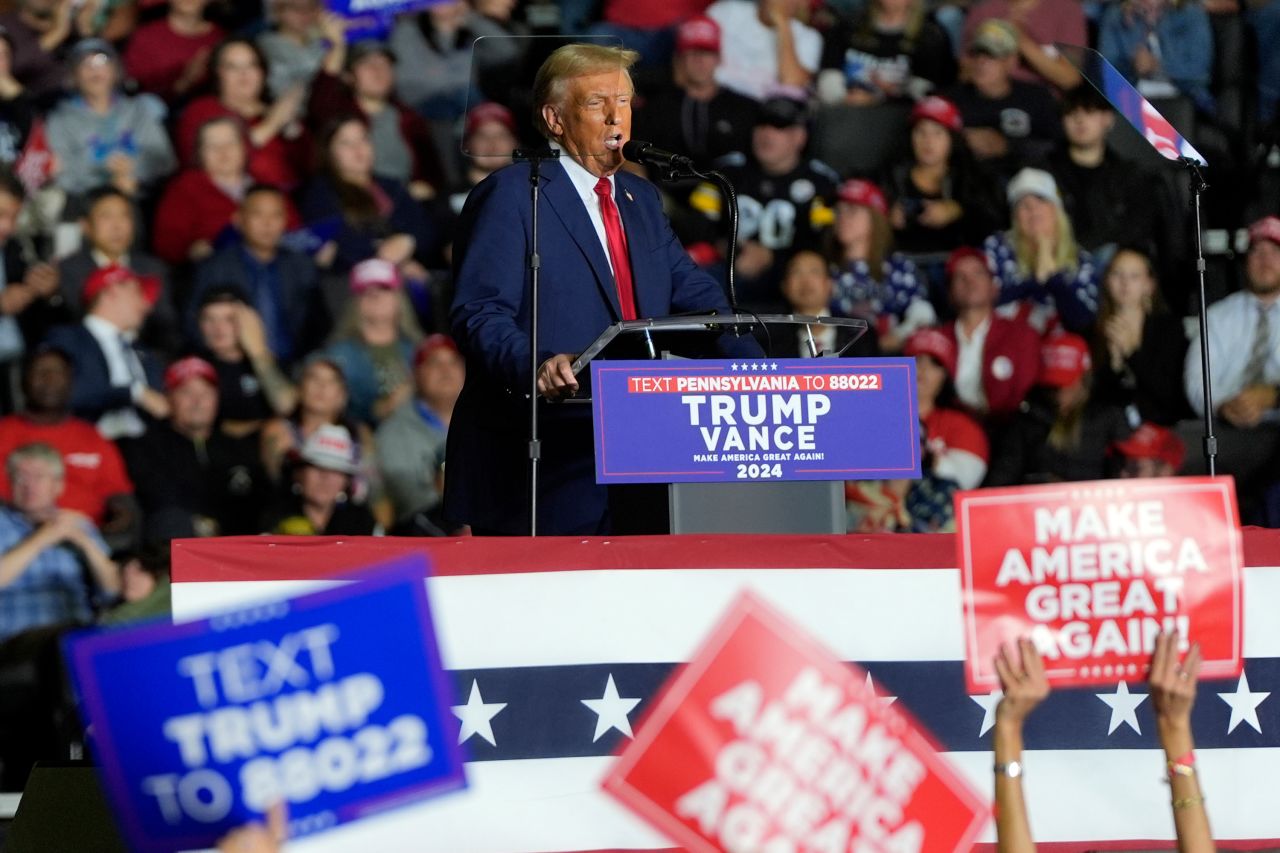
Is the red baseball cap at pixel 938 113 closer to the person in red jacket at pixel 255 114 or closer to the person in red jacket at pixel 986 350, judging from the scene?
the person in red jacket at pixel 986 350

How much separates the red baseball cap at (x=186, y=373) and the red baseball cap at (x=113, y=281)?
0.32 meters

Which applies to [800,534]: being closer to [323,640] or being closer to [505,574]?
[505,574]

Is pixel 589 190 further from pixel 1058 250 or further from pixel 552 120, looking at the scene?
pixel 1058 250

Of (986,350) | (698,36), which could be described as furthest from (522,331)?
(698,36)

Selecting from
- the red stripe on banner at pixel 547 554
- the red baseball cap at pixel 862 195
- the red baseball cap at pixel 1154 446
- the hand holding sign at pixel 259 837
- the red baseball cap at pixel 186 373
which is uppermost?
the red baseball cap at pixel 862 195

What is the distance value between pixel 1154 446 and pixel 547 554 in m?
4.11

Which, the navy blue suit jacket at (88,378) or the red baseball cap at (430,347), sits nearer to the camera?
the navy blue suit jacket at (88,378)

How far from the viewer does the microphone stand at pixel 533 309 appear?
454 cm

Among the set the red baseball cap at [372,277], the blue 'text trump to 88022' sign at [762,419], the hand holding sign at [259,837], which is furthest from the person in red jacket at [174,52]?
the hand holding sign at [259,837]

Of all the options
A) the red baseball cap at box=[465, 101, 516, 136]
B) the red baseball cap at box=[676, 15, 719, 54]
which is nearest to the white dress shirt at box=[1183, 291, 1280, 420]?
the red baseball cap at box=[676, 15, 719, 54]

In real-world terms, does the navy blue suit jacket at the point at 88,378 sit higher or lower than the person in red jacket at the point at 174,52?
lower

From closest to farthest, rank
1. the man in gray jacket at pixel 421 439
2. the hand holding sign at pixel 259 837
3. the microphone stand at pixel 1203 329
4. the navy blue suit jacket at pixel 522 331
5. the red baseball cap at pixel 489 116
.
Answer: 1. the hand holding sign at pixel 259 837
2. the navy blue suit jacket at pixel 522 331
3. the microphone stand at pixel 1203 329
4. the man in gray jacket at pixel 421 439
5. the red baseball cap at pixel 489 116

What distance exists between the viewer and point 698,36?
9008 millimetres

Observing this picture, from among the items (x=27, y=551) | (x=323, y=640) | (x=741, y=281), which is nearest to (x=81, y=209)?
(x=27, y=551)
